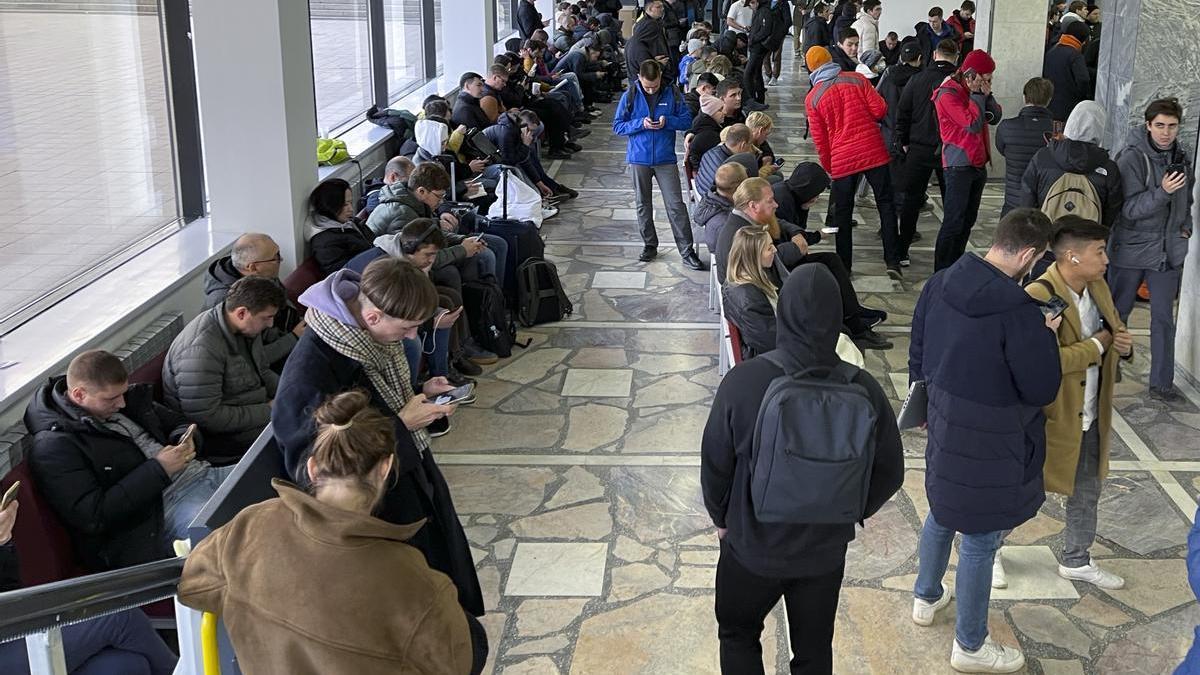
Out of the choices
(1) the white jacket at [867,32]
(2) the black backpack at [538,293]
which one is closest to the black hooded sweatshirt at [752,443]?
(2) the black backpack at [538,293]

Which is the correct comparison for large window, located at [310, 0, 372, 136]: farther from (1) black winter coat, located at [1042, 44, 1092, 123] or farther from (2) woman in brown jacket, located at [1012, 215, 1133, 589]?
(2) woman in brown jacket, located at [1012, 215, 1133, 589]

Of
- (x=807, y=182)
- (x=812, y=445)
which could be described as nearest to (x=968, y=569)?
(x=812, y=445)

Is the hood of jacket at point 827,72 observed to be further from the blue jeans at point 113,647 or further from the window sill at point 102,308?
the blue jeans at point 113,647

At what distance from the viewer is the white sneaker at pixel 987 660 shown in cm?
492

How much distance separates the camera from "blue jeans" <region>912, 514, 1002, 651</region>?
15.5 feet

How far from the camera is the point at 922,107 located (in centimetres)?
1047

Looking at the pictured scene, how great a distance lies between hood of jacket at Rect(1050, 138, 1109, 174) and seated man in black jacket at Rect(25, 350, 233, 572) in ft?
17.7

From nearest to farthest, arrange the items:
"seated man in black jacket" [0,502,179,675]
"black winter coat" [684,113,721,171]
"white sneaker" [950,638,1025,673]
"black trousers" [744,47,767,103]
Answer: "seated man in black jacket" [0,502,179,675] < "white sneaker" [950,638,1025,673] < "black winter coat" [684,113,721,171] < "black trousers" [744,47,767,103]

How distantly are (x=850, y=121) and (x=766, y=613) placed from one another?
6552 mm

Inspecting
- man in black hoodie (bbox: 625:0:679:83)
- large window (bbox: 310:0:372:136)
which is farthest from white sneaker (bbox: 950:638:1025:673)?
man in black hoodie (bbox: 625:0:679:83)

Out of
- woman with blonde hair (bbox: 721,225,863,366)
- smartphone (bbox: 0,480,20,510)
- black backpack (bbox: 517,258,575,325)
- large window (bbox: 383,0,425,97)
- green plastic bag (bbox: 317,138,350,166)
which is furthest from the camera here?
large window (bbox: 383,0,425,97)

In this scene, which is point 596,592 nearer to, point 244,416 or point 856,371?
point 244,416

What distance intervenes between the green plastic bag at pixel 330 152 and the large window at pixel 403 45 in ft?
15.4

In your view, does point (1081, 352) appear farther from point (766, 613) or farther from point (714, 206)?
point (714, 206)
